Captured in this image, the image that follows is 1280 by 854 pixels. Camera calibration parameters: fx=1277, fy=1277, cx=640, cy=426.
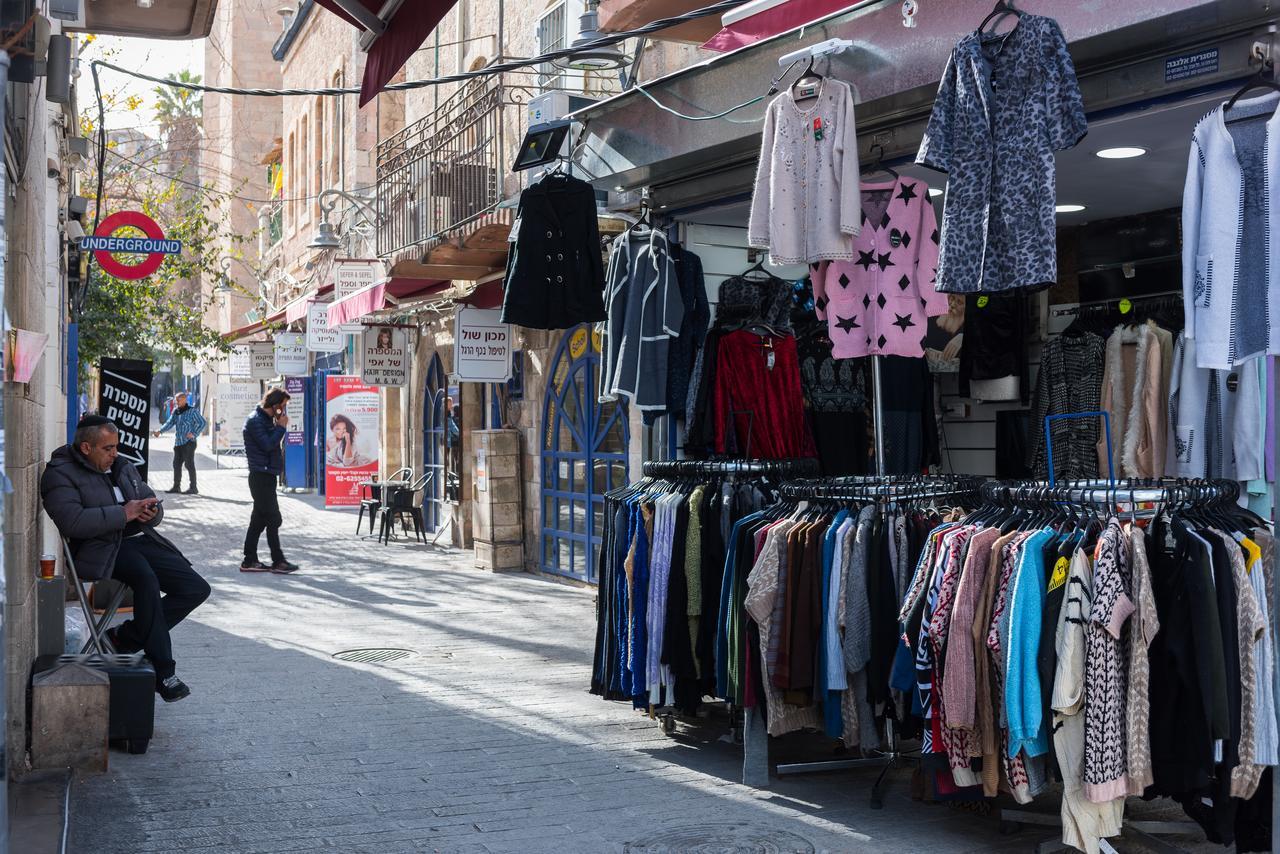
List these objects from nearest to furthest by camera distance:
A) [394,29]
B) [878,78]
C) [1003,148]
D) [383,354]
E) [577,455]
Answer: [1003,148] < [878,78] < [394,29] < [577,455] < [383,354]

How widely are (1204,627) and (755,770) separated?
92.1 inches

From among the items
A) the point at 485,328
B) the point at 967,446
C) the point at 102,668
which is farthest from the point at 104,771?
the point at 485,328

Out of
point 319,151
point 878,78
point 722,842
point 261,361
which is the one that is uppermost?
point 319,151

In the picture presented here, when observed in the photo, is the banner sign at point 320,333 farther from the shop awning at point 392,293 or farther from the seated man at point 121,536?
the seated man at point 121,536

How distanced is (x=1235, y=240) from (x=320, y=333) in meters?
17.1

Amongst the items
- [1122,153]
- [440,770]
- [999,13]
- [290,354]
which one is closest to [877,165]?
[1122,153]

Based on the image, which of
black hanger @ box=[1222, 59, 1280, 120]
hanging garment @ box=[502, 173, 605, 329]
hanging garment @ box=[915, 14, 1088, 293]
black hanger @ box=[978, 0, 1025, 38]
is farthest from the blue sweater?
hanging garment @ box=[502, 173, 605, 329]

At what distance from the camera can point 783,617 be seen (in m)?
5.48

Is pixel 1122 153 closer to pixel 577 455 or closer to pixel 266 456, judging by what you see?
pixel 577 455

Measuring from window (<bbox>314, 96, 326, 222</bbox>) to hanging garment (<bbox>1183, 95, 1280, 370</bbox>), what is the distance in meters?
22.2

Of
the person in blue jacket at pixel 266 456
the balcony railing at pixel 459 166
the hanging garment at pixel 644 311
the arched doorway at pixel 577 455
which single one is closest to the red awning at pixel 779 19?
the hanging garment at pixel 644 311

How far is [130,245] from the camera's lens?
10695mm

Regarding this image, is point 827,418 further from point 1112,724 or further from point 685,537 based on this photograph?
point 1112,724

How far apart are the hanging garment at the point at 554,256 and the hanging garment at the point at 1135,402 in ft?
9.57
